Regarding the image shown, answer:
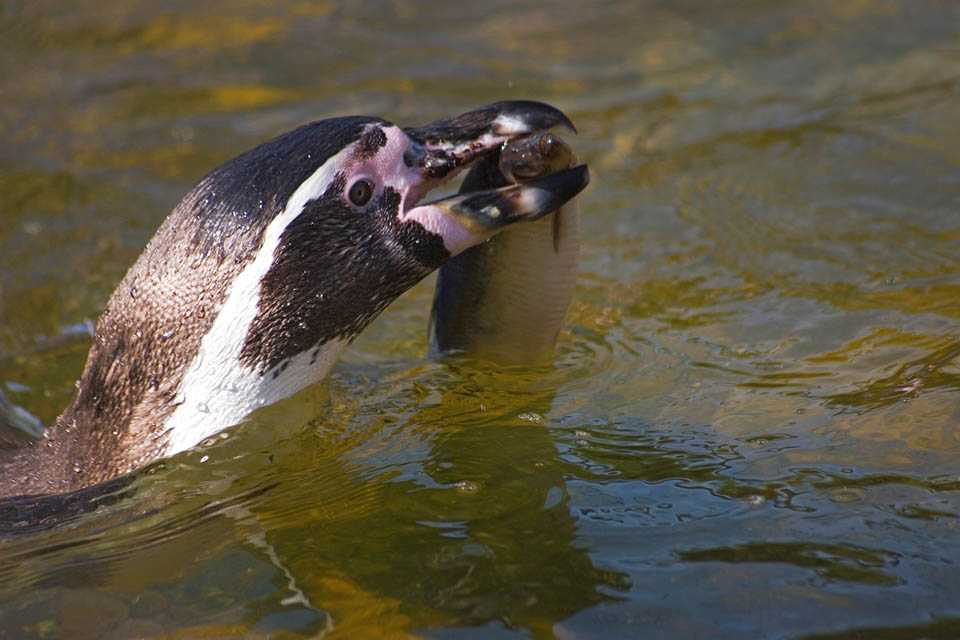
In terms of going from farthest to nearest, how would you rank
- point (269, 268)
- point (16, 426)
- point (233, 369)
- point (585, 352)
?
point (16, 426) < point (585, 352) < point (233, 369) < point (269, 268)

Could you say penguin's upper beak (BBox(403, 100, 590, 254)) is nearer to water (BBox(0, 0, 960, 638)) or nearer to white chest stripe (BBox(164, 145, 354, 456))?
white chest stripe (BBox(164, 145, 354, 456))

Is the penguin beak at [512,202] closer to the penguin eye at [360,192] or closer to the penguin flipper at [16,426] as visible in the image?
the penguin eye at [360,192]

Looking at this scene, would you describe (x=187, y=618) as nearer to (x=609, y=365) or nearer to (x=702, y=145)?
(x=609, y=365)

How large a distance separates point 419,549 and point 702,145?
5.62 metres

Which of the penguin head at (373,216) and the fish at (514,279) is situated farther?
the fish at (514,279)

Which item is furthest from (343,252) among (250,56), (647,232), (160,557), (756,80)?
(250,56)

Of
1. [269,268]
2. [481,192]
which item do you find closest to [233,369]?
[269,268]

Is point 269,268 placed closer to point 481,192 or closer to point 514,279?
point 481,192

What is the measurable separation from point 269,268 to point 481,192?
920 millimetres

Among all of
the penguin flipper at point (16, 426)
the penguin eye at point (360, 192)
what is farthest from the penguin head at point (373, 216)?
the penguin flipper at point (16, 426)

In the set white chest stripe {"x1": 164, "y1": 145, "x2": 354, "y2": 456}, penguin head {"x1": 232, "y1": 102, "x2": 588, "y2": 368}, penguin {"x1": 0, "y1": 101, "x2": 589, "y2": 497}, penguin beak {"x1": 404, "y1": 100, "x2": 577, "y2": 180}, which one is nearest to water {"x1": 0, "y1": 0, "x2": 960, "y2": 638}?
white chest stripe {"x1": 164, "y1": 145, "x2": 354, "y2": 456}

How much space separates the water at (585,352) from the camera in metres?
4.60

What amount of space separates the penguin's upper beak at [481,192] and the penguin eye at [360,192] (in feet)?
0.61

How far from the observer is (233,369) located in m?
5.76
